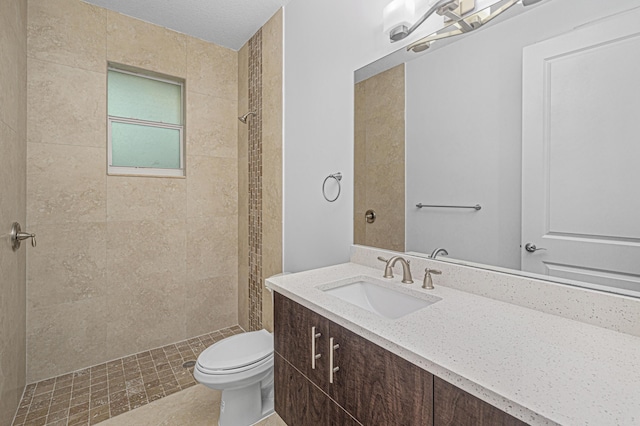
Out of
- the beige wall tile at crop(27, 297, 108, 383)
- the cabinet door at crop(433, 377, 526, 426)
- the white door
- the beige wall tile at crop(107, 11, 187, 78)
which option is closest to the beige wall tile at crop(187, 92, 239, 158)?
the beige wall tile at crop(107, 11, 187, 78)

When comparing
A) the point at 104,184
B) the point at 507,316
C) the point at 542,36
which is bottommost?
the point at 507,316

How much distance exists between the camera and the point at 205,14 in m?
2.31

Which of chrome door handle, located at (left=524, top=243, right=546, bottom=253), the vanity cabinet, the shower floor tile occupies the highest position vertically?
chrome door handle, located at (left=524, top=243, right=546, bottom=253)

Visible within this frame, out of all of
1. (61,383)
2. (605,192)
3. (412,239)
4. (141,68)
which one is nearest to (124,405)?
(61,383)

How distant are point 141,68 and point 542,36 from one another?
8.64 feet

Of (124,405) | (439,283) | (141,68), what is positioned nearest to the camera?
(439,283)

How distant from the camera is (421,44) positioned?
1.40 metres

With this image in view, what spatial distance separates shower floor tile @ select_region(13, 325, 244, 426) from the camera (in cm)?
175

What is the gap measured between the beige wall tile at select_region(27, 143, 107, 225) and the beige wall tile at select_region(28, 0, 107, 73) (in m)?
0.61

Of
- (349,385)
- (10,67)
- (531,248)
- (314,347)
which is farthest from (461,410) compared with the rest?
(10,67)

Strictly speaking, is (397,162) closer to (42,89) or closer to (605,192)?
(605,192)

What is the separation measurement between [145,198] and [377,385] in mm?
2306

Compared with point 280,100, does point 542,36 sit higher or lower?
lower

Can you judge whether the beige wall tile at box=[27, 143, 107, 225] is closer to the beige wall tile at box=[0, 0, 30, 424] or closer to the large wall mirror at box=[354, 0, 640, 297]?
the beige wall tile at box=[0, 0, 30, 424]
